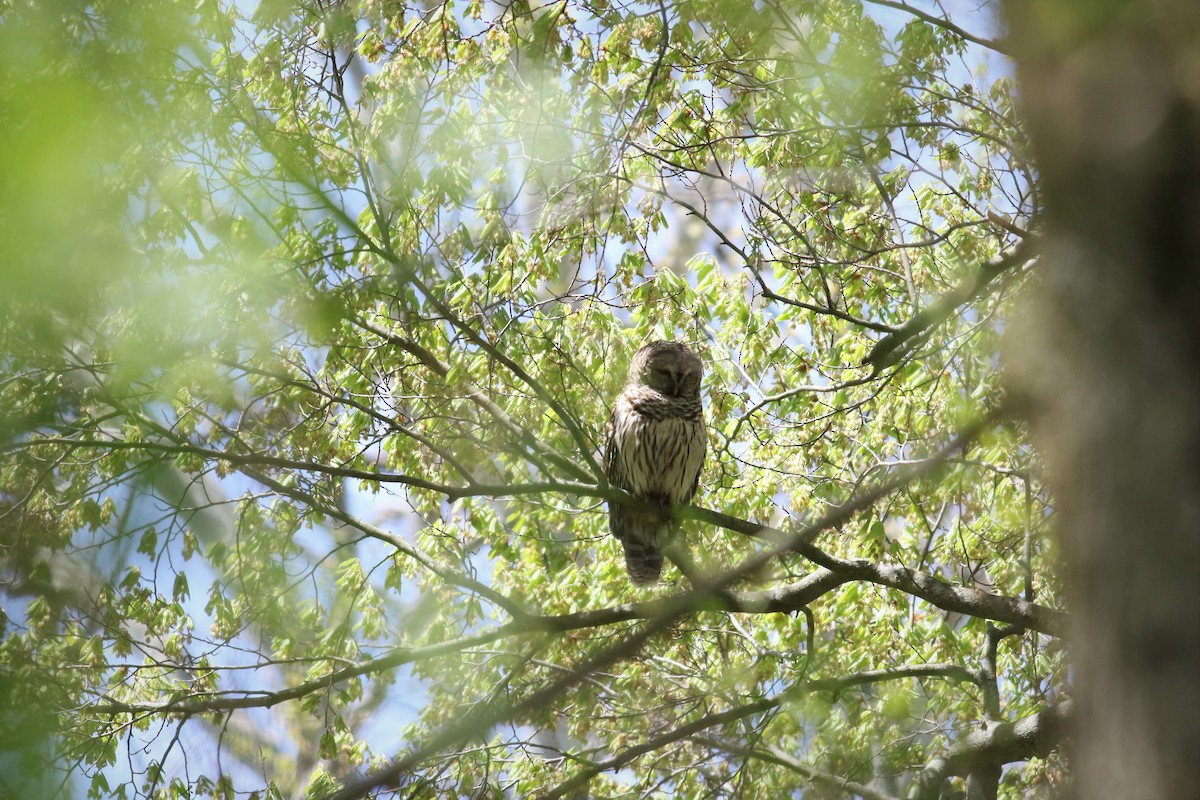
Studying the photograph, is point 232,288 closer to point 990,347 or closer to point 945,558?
point 990,347

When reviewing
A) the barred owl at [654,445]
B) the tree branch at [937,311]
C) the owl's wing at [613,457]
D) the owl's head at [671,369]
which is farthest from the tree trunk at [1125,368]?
the owl's wing at [613,457]

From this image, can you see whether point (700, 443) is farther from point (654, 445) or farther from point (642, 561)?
point (642, 561)

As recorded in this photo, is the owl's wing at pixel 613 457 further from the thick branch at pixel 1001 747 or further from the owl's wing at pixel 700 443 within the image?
the thick branch at pixel 1001 747

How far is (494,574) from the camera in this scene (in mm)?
8438

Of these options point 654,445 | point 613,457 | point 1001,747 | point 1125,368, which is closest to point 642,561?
point 613,457

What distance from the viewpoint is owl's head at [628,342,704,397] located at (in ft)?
21.4

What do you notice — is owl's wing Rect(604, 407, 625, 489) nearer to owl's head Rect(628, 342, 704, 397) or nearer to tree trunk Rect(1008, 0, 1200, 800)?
owl's head Rect(628, 342, 704, 397)

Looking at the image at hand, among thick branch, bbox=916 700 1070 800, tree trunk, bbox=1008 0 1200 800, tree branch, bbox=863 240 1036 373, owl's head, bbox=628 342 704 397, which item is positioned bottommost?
tree trunk, bbox=1008 0 1200 800

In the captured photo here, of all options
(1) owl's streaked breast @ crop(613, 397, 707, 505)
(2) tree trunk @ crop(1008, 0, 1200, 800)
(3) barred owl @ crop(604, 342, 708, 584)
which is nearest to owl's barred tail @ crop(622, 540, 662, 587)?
(3) barred owl @ crop(604, 342, 708, 584)

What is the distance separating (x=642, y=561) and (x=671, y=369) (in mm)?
1260

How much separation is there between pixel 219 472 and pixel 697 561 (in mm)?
3607

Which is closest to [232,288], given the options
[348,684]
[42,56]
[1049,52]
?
[42,56]

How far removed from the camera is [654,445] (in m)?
6.41

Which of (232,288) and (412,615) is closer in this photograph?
(232,288)
